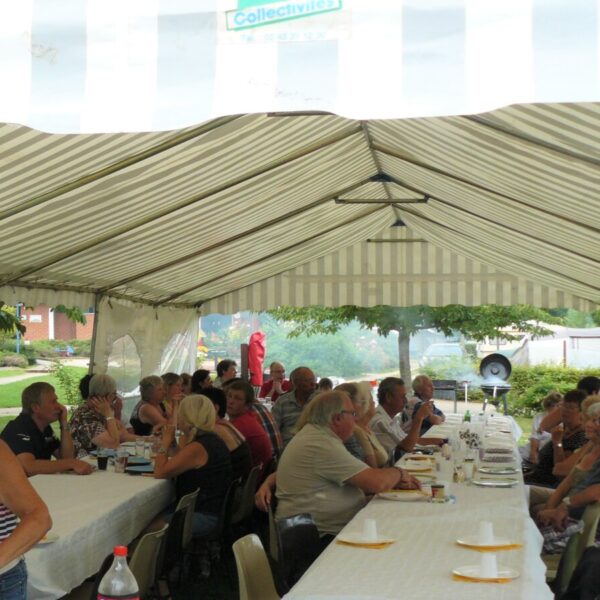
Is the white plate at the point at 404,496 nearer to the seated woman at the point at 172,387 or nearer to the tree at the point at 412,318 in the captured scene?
the seated woman at the point at 172,387

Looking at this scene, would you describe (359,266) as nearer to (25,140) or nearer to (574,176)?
(574,176)

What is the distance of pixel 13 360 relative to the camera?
32031 millimetres

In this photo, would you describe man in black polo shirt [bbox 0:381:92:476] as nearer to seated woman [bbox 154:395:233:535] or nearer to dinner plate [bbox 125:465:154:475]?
dinner plate [bbox 125:465:154:475]

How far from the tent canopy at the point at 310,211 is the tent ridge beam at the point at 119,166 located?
1 cm

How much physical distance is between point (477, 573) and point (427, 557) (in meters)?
0.41

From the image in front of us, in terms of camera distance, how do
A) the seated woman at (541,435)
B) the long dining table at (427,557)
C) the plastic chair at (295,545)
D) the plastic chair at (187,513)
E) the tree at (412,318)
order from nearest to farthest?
the long dining table at (427,557), the plastic chair at (295,545), the plastic chair at (187,513), the seated woman at (541,435), the tree at (412,318)

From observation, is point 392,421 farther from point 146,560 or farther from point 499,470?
point 146,560

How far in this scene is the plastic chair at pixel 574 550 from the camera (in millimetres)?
4473

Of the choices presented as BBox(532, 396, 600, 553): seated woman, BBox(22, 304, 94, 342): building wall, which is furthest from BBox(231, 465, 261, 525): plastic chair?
BBox(22, 304, 94, 342): building wall

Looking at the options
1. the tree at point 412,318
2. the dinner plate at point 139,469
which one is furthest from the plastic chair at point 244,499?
the tree at point 412,318

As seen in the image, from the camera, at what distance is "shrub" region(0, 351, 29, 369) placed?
104ft

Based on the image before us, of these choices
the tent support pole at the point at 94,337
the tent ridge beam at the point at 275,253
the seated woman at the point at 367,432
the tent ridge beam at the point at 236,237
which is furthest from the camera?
the tent ridge beam at the point at 275,253

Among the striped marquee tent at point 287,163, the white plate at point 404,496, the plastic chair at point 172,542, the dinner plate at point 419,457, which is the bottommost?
the plastic chair at point 172,542

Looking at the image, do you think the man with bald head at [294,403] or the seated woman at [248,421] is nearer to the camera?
the seated woman at [248,421]
